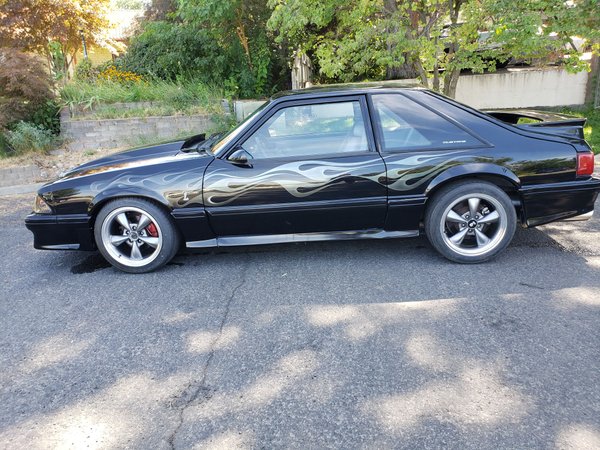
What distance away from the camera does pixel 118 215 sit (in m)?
4.03

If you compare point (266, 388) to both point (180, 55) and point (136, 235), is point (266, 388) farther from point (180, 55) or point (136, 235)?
point (180, 55)

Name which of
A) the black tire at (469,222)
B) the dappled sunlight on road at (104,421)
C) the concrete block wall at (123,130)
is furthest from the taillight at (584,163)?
the concrete block wall at (123,130)

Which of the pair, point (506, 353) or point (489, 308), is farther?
point (489, 308)

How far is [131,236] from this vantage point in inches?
161

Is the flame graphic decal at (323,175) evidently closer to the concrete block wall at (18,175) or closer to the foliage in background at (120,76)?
the concrete block wall at (18,175)

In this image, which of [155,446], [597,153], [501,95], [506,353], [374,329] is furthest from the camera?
[501,95]

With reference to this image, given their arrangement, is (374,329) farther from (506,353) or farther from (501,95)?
(501,95)

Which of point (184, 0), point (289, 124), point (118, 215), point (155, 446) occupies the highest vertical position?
point (184, 0)

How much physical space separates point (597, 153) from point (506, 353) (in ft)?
21.5

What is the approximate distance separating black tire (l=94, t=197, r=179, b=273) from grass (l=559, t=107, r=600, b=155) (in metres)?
7.22

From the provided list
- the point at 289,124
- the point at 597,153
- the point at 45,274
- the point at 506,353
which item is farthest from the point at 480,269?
the point at 597,153

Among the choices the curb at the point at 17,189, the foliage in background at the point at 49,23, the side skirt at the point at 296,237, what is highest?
the foliage in background at the point at 49,23

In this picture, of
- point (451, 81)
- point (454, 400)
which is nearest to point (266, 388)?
point (454, 400)

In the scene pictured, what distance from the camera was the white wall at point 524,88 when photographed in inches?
428
